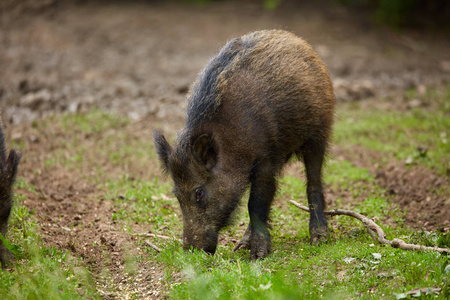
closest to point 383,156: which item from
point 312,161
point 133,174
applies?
point 312,161

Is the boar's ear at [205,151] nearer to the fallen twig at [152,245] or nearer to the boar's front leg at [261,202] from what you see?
the boar's front leg at [261,202]

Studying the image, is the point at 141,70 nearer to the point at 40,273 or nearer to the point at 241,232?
the point at 241,232

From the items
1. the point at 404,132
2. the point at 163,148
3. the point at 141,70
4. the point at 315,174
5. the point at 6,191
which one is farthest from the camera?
the point at 141,70

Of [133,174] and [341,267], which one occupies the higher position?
[341,267]

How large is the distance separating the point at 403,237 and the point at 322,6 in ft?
44.9

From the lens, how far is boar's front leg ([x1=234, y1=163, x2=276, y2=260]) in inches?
200

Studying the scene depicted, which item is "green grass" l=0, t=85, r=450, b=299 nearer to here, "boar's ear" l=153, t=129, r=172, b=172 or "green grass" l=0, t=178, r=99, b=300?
"green grass" l=0, t=178, r=99, b=300

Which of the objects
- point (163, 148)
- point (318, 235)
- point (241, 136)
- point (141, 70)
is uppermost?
point (241, 136)

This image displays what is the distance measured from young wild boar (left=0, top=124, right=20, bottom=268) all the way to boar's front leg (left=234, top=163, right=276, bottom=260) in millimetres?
2235

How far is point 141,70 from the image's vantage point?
12.8 m

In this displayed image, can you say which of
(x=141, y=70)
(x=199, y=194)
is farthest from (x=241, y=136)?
(x=141, y=70)

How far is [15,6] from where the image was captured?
54.7 feet

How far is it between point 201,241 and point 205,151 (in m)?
0.84

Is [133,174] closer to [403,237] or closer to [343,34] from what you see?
[403,237]
